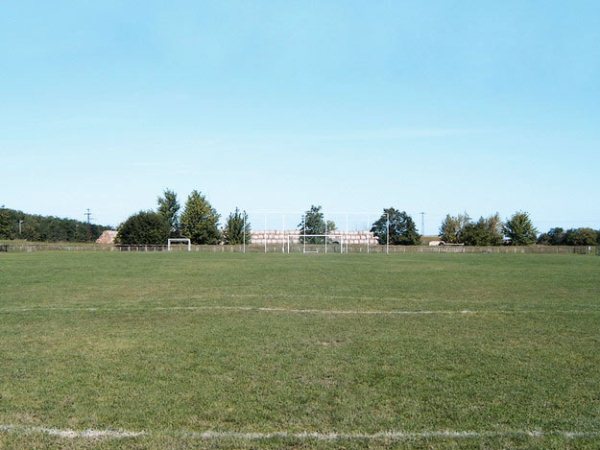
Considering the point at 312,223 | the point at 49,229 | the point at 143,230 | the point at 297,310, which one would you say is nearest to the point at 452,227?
the point at 312,223

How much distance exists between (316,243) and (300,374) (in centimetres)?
7459

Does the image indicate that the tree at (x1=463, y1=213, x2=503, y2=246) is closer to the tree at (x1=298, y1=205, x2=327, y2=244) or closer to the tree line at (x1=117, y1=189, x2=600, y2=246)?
the tree line at (x1=117, y1=189, x2=600, y2=246)

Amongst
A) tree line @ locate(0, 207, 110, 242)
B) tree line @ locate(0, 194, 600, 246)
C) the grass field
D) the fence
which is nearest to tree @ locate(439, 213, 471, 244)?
tree line @ locate(0, 194, 600, 246)

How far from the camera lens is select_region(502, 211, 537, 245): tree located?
340ft

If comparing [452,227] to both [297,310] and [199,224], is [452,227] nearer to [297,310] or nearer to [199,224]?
[199,224]

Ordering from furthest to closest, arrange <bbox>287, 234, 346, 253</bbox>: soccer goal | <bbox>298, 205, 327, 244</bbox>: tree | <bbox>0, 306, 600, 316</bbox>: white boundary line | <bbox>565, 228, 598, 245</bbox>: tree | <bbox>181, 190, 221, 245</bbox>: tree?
<bbox>565, 228, 598, 245</bbox>: tree
<bbox>181, 190, 221, 245</bbox>: tree
<bbox>298, 205, 327, 244</bbox>: tree
<bbox>287, 234, 346, 253</bbox>: soccer goal
<bbox>0, 306, 600, 316</bbox>: white boundary line

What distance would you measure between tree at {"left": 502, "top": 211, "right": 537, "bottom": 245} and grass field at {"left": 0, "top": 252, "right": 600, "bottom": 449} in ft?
310

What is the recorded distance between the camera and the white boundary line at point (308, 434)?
4859 mm

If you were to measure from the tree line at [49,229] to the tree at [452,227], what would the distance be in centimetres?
8518

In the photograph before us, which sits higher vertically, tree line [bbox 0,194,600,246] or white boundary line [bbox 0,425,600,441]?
tree line [bbox 0,194,600,246]

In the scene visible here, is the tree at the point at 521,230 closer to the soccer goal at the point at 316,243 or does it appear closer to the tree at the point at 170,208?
the soccer goal at the point at 316,243

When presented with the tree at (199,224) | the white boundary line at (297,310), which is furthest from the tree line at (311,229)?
the white boundary line at (297,310)

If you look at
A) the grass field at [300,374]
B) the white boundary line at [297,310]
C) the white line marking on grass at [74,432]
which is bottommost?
the white line marking on grass at [74,432]

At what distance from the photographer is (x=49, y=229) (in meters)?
134
